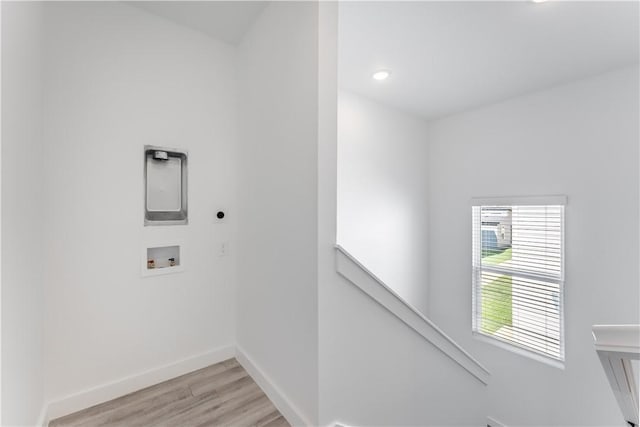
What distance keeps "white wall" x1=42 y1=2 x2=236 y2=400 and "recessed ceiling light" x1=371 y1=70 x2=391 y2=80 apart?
53.5 inches

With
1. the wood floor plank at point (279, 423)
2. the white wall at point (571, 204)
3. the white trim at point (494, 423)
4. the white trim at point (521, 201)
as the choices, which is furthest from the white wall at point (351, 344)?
the white trim at point (494, 423)

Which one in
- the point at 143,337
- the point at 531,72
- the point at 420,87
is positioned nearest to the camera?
the point at 143,337

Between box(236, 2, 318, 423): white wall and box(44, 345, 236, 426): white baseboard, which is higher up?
box(236, 2, 318, 423): white wall

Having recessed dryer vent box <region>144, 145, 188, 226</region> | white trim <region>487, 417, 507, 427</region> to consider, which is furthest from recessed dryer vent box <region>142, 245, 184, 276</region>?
white trim <region>487, 417, 507, 427</region>

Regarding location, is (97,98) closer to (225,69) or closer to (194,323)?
(225,69)

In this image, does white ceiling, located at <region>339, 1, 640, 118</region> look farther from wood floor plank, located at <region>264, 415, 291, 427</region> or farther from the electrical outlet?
wood floor plank, located at <region>264, 415, 291, 427</region>

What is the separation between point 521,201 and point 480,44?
1861 mm

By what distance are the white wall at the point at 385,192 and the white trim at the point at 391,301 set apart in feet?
4.68

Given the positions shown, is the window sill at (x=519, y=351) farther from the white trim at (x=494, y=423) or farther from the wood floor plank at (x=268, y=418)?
the wood floor plank at (x=268, y=418)

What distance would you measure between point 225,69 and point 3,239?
5.47 ft

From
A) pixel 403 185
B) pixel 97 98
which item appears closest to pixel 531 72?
pixel 403 185

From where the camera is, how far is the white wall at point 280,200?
4.31 ft

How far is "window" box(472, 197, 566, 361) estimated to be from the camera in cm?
287

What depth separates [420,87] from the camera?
2.83 metres
